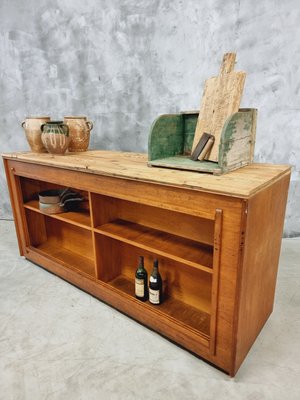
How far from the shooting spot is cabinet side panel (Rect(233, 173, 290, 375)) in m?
1.28

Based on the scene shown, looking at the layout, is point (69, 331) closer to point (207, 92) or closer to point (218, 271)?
point (218, 271)

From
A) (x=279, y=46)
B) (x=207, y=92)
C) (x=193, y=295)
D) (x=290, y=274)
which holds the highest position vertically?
(x=279, y=46)

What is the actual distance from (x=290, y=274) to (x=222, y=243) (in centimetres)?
145

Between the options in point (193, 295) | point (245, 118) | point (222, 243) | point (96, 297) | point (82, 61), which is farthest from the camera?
point (82, 61)

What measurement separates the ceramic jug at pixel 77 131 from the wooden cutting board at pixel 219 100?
1075 millimetres

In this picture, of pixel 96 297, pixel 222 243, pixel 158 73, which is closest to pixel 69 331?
pixel 96 297

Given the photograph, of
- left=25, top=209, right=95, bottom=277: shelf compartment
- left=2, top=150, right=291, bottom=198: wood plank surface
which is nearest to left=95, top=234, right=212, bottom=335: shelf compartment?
left=25, top=209, right=95, bottom=277: shelf compartment

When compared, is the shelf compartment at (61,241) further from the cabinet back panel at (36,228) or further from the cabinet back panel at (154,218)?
the cabinet back panel at (154,218)

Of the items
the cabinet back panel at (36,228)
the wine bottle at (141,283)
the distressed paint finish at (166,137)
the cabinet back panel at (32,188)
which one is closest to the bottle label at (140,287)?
the wine bottle at (141,283)

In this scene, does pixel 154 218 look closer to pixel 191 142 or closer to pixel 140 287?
pixel 140 287

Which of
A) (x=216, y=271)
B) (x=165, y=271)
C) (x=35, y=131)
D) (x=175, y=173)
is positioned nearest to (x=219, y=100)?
(x=175, y=173)

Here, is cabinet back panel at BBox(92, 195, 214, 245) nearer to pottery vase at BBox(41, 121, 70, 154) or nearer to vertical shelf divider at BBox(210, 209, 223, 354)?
vertical shelf divider at BBox(210, 209, 223, 354)

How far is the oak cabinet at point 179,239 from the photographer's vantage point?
1.28 m

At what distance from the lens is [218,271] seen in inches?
52.4
